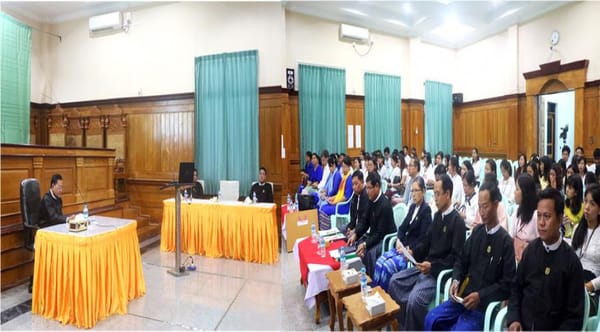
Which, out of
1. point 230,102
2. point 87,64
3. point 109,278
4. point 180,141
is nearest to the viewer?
point 109,278

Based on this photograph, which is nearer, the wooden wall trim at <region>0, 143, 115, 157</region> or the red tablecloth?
the red tablecloth

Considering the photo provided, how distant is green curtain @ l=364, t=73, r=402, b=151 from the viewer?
6.11 m

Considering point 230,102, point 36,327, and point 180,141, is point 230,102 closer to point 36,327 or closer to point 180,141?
point 180,141

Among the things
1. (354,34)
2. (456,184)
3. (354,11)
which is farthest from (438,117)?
(456,184)

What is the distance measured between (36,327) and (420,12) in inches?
258

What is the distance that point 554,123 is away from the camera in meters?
6.57

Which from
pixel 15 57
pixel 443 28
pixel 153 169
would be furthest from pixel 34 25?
pixel 443 28

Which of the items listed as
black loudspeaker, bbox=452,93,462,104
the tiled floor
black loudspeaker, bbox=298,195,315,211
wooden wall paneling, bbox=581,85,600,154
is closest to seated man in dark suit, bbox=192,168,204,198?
the tiled floor

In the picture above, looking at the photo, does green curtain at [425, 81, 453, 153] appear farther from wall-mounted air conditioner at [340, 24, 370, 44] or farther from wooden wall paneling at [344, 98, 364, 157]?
wall-mounted air conditioner at [340, 24, 370, 44]

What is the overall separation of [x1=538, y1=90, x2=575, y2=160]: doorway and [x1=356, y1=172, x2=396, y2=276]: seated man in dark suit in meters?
5.68

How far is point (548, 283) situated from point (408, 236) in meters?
1.01

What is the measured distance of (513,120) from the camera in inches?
264

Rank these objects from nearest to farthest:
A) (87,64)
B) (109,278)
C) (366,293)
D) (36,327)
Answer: (366,293), (36,327), (109,278), (87,64)

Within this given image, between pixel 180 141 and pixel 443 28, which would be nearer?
pixel 180 141
